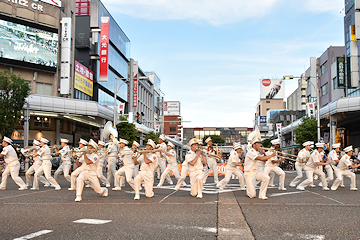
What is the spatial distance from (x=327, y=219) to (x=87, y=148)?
718 centimetres

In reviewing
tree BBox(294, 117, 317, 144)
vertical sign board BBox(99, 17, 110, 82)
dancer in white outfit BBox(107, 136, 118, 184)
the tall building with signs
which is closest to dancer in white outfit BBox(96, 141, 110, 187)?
dancer in white outfit BBox(107, 136, 118, 184)

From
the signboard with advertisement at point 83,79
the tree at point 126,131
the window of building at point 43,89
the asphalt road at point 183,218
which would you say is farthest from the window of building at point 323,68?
the asphalt road at point 183,218

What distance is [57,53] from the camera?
3922 centimetres

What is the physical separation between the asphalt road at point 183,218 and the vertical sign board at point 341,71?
3610cm

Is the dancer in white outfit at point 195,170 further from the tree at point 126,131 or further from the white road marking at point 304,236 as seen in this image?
the tree at point 126,131

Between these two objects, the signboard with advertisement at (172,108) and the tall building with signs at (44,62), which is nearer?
the tall building with signs at (44,62)

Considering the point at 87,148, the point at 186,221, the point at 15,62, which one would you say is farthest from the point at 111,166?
the point at 15,62

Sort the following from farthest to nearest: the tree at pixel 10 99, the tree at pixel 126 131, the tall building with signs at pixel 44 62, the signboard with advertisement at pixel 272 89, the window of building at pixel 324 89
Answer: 1. the signboard with advertisement at pixel 272 89
2. the window of building at pixel 324 89
3. the tree at pixel 126 131
4. the tall building with signs at pixel 44 62
5. the tree at pixel 10 99

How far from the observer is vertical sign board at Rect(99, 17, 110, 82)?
161 feet

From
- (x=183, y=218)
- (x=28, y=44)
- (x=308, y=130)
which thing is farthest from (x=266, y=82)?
(x=183, y=218)

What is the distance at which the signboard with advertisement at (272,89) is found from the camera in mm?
138625

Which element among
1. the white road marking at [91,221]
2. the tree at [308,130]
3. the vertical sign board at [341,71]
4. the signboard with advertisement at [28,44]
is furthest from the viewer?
the vertical sign board at [341,71]

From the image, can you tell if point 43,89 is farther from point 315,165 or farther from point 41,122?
point 315,165

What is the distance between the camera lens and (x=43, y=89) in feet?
130
